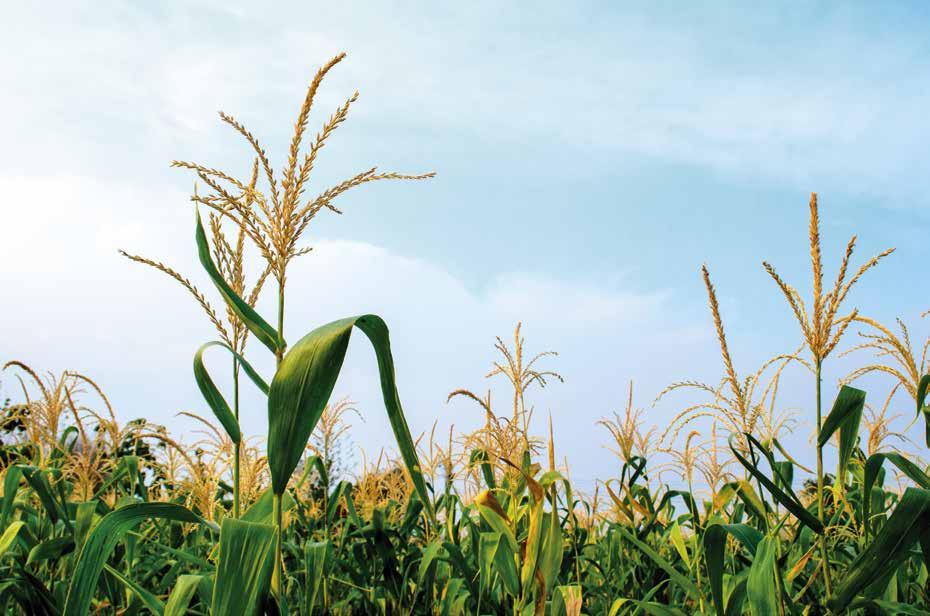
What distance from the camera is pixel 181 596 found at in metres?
1.99

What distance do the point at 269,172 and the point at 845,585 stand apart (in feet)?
6.20

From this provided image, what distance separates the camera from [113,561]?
342 centimetres

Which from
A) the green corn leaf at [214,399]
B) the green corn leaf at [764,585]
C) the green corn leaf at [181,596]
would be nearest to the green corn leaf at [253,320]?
the green corn leaf at [214,399]

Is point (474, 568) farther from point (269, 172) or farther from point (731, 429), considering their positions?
point (269, 172)

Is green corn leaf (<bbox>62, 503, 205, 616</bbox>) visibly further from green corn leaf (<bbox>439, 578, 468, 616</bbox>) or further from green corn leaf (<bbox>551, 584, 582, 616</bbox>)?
green corn leaf (<bbox>439, 578, 468, 616</bbox>)

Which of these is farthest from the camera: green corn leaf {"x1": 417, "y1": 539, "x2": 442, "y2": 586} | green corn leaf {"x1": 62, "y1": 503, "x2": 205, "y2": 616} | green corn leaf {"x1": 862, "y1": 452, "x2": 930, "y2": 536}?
green corn leaf {"x1": 417, "y1": 539, "x2": 442, "y2": 586}

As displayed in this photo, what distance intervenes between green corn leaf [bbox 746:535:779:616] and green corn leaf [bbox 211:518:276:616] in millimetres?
1267

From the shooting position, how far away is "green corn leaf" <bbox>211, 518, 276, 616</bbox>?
166cm

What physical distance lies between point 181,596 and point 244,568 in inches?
17.4

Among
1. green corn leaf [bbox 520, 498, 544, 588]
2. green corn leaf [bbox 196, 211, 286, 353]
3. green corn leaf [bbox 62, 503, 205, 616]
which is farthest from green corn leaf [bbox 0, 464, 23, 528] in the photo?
green corn leaf [bbox 520, 498, 544, 588]

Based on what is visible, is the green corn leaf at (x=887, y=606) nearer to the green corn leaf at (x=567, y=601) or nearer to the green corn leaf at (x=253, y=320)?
the green corn leaf at (x=567, y=601)

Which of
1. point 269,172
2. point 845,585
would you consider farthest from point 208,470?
point 845,585

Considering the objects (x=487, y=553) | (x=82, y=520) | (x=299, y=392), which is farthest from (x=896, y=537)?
(x=82, y=520)

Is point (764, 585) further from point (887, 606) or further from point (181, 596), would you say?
point (181, 596)
